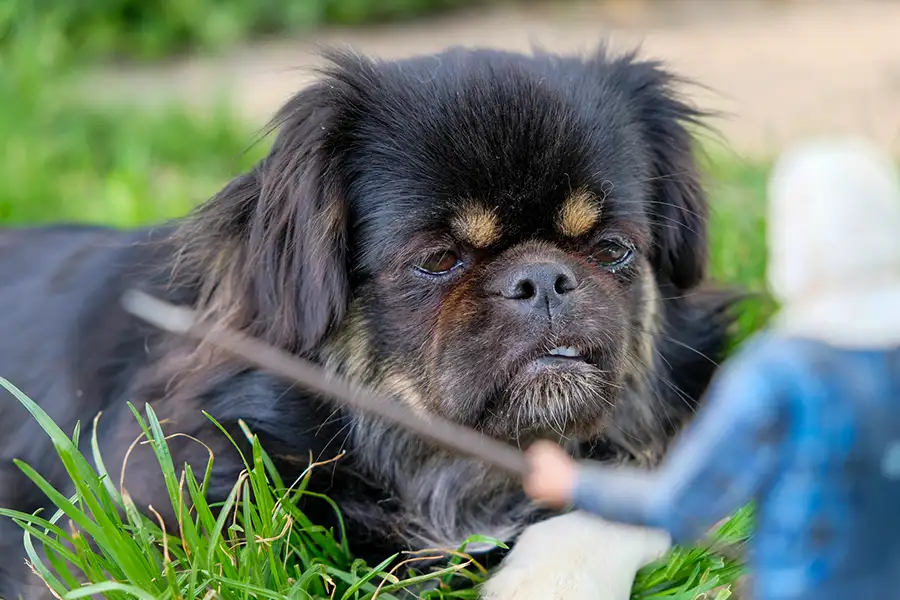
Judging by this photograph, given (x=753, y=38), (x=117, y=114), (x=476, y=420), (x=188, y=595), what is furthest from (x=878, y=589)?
(x=753, y=38)

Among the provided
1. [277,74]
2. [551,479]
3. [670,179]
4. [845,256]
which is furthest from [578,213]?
[277,74]

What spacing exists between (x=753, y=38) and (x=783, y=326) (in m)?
8.90

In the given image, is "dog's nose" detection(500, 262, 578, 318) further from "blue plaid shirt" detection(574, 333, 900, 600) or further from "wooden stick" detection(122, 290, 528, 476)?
"blue plaid shirt" detection(574, 333, 900, 600)

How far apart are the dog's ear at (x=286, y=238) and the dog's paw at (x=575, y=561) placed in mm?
773

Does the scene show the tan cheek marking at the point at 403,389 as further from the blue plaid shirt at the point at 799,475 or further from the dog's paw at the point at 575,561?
the blue plaid shirt at the point at 799,475

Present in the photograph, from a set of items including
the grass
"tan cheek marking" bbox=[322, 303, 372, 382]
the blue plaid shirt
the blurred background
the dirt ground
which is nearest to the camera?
the blue plaid shirt

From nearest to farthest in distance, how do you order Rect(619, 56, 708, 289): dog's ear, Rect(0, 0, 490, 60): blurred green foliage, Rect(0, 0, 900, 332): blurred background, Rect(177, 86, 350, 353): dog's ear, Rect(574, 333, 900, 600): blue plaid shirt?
1. Rect(574, 333, 900, 600): blue plaid shirt
2. Rect(177, 86, 350, 353): dog's ear
3. Rect(619, 56, 708, 289): dog's ear
4. Rect(0, 0, 900, 332): blurred background
5. Rect(0, 0, 490, 60): blurred green foliage

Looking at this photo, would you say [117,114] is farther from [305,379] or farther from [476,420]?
[305,379]

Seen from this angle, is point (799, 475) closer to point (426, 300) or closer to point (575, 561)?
point (575, 561)

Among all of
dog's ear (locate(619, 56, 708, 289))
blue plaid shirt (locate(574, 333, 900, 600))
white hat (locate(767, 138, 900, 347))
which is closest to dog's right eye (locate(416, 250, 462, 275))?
dog's ear (locate(619, 56, 708, 289))

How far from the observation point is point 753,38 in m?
9.66

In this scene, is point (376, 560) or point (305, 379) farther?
point (376, 560)

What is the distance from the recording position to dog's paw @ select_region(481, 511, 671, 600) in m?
2.28

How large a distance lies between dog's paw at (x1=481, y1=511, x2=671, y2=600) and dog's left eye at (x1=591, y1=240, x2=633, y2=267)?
26.9 inches
